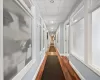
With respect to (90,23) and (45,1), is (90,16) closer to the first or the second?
(90,23)

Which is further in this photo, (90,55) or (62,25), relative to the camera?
(62,25)

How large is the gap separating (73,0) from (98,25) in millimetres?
1647

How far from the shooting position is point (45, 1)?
4.21 meters

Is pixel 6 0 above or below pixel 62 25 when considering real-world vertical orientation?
below

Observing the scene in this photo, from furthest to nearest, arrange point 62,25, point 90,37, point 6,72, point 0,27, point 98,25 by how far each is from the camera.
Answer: point 62,25, point 90,37, point 98,25, point 6,72, point 0,27

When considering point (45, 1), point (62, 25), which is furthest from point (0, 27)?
point (62, 25)

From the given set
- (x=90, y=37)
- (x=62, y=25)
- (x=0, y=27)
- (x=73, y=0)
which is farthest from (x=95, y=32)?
(x=62, y=25)

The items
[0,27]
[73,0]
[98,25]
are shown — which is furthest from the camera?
[73,0]

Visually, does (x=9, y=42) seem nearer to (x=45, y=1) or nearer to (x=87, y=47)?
(x=87, y=47)

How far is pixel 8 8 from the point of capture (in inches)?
68.4

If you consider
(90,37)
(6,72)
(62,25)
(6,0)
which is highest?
(62,25)

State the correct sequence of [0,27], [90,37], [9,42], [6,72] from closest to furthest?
[0,27]
[6,72]
[9,42]
[90,37]

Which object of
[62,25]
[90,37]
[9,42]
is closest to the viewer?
[9,42]

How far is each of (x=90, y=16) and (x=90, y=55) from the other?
106 centimetres
